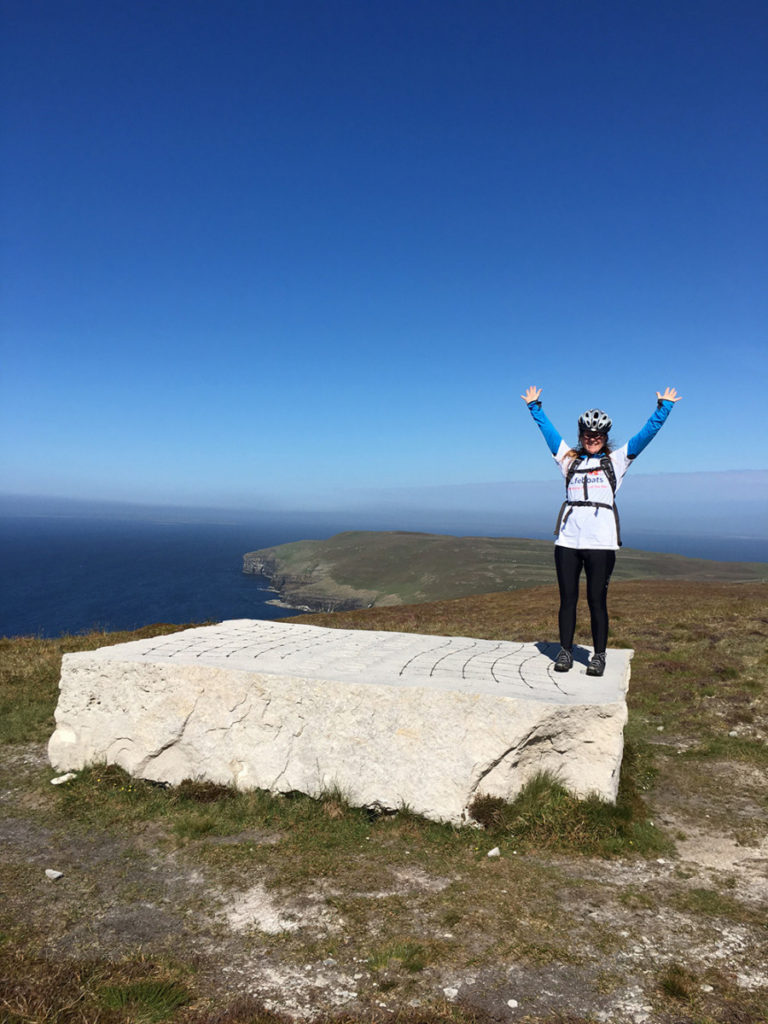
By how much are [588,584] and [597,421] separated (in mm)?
2348

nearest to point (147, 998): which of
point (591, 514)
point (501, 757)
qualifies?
point (501, 757)

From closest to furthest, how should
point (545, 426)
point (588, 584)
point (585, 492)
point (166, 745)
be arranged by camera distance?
point (166, 745)
point (585, 492)
point (588, 584)
point (545, 426)

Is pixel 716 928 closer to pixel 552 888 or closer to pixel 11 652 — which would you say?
pixel 552 888

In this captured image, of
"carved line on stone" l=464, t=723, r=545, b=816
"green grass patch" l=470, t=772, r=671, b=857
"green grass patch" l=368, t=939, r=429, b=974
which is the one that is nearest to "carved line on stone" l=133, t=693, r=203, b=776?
"carved line on stone" l=464, t=723, r=545, b=816

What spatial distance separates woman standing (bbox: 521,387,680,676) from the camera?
8.04 meters

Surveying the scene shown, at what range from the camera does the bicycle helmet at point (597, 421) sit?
26.9ft

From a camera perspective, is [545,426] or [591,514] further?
[545,426]

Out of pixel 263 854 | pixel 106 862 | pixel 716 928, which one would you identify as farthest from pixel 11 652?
pixel 716 928

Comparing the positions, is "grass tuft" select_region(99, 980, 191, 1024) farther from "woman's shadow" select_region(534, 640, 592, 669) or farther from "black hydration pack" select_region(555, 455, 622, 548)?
"woman's shadow" select_region(534, 640, 592, 669)

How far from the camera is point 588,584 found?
8367 millimetres

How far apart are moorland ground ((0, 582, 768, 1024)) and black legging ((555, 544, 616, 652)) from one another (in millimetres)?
2104

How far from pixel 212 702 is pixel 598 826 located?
200 inches

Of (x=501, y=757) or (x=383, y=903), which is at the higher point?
(x=501, y=757)

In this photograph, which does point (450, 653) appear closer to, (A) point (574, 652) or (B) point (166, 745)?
(A) point (574, 652)
